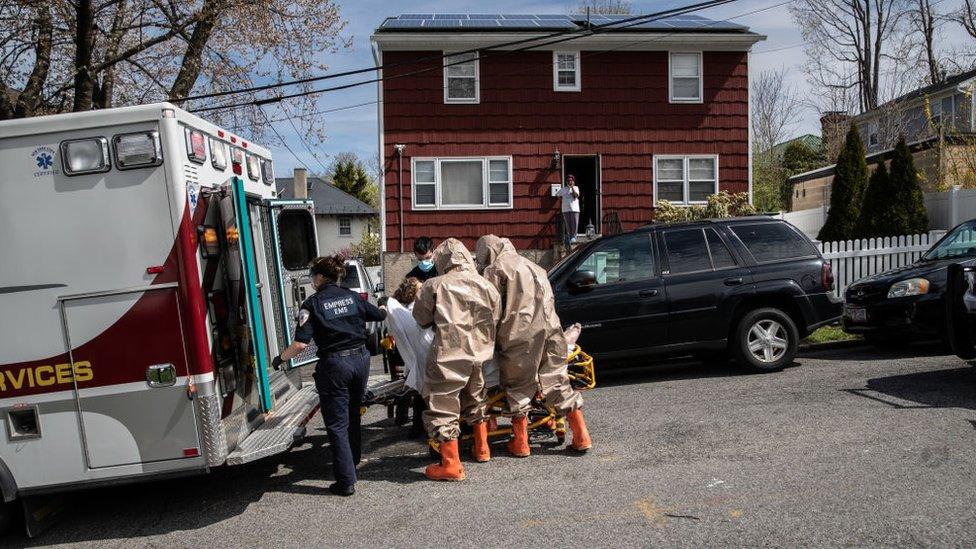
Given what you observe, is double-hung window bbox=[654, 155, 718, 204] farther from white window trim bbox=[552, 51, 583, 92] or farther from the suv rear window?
the suv rear window

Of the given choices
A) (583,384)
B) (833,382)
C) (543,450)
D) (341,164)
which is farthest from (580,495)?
(341,164)

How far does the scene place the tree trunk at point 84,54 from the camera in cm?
1193

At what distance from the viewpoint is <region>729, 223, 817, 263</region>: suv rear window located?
911 centimetres

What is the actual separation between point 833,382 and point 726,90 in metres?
13.0

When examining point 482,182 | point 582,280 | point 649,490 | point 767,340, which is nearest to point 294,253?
point 582,280

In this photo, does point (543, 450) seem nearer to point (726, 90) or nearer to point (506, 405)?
point (506, 405)

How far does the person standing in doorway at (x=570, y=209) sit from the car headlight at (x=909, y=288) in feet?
29.1

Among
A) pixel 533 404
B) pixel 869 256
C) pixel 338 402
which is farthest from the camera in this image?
pixel 869 256

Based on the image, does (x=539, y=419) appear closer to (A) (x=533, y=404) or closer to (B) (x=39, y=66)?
(A) (x=533, y=404)

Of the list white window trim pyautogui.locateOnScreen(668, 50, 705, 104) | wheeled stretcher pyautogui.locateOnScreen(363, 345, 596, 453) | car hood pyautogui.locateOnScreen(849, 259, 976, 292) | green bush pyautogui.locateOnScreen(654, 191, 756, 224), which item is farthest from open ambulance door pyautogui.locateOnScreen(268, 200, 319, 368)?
white window trim pyautogui.locateOnScreen(668, 50, 705, 104)

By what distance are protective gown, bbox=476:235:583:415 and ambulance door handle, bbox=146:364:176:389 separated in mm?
2459

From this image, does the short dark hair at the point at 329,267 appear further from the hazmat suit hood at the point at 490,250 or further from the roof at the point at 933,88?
the roof at the point at 933,88

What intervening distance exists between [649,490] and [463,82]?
15102 mm

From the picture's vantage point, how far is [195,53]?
14070 millimetres
